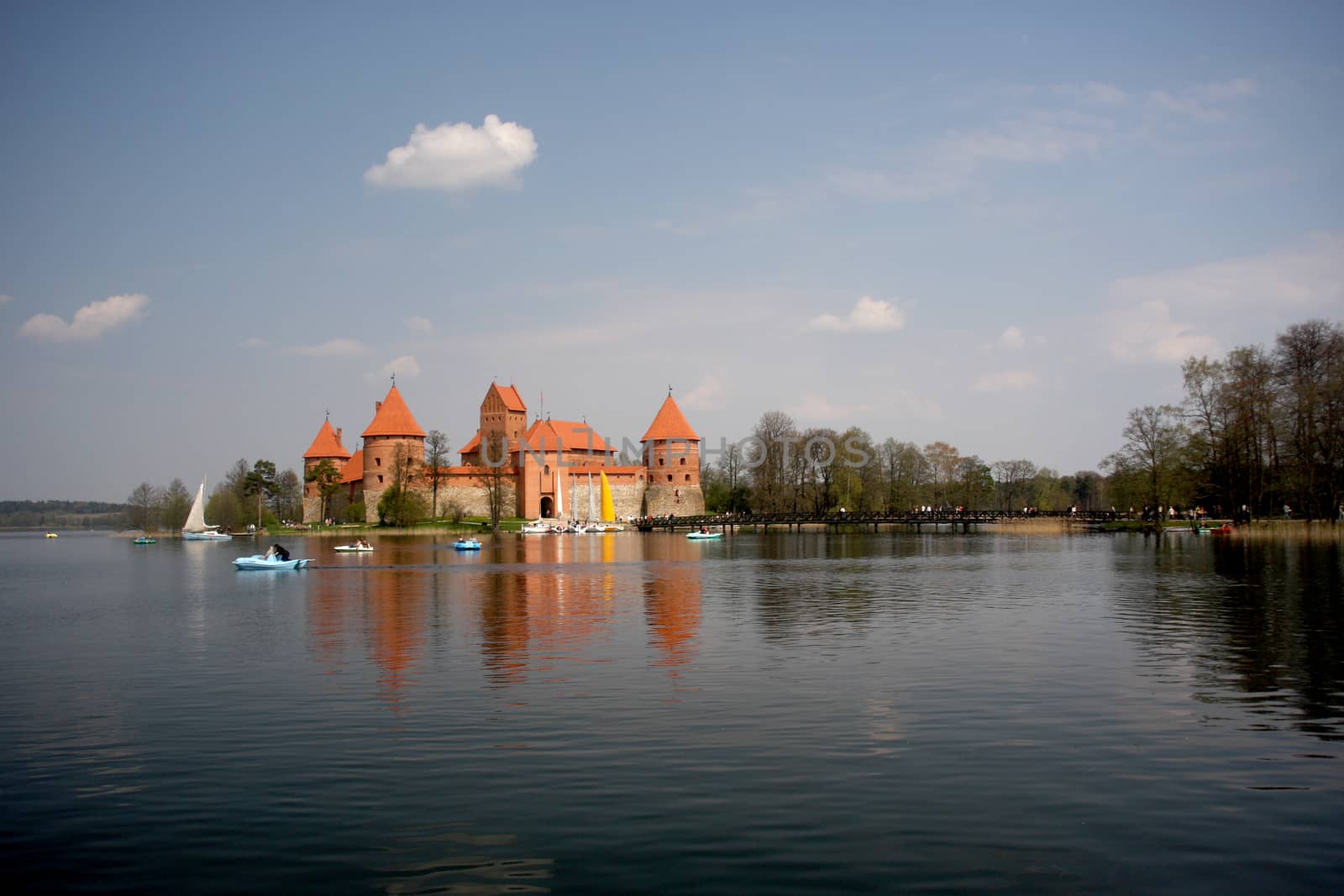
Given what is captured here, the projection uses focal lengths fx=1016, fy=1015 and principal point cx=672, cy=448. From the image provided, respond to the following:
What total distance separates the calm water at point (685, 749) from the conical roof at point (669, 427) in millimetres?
70942

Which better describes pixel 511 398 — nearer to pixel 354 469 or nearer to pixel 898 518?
pixel 354 469

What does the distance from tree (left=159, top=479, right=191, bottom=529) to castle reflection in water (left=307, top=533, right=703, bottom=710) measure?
59.1 meters

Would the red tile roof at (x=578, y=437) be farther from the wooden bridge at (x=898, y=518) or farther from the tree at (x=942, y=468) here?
the tree at (x=942, y=468)

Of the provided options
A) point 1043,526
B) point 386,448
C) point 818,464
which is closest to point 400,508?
point 386,448

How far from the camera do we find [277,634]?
19.9 meters

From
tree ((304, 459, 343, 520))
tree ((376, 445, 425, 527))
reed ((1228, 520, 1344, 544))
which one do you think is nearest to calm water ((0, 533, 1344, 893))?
reed ((1228, 520, 1344, 544))

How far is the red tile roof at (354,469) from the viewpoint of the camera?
94938 mm

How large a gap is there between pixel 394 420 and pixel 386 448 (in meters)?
2.59

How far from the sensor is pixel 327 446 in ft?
324

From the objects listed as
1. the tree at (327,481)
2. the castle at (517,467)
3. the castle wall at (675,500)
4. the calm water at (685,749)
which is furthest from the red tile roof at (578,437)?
the calm water at (685,749)

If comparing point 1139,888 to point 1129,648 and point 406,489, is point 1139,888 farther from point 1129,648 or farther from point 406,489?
point 406,489

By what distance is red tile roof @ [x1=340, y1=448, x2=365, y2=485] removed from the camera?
94938 mm

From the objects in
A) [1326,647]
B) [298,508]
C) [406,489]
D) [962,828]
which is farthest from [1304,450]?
[298,508]

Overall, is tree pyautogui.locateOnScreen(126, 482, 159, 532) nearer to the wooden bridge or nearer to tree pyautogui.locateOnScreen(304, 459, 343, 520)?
tree pyautogui.locateOnScreen(304, 459, 343, 520)
